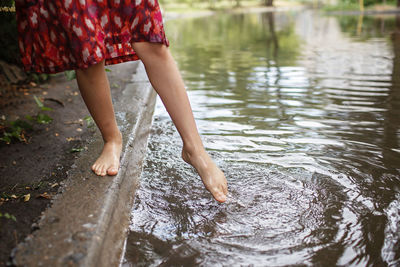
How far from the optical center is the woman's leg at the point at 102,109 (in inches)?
69.8

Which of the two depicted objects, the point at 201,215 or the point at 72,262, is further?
the point at 201,215

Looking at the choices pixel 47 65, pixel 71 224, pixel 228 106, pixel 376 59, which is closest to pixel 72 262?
pixel 71 224

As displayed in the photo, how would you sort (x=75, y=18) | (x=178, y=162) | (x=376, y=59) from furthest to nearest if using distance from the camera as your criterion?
(x=376, y=59) < (x=178, y=162) < (x=75, y=18)

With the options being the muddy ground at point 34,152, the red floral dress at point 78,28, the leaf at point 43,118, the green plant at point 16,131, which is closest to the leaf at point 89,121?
the muddy ground at point 34,152

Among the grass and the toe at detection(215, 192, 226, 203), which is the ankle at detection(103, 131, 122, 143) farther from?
the grass

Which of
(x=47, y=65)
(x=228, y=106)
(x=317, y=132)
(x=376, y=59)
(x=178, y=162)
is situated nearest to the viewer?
(x=47, y=65)

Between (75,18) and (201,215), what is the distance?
1.04 meters

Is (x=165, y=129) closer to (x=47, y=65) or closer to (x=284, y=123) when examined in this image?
(x=284, y=123)

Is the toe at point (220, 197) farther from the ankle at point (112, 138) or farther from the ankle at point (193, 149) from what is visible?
the ankle at point (112, 138)

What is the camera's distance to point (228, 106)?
351 cm

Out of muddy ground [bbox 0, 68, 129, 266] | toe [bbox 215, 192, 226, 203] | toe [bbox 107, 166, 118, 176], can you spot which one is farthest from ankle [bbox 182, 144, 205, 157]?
muddy ground [bbox 0, 68, 129, 266]

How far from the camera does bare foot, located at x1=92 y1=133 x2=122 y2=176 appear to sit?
1873 mm

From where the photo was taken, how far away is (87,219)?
1475mm

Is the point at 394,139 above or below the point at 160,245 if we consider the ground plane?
below
